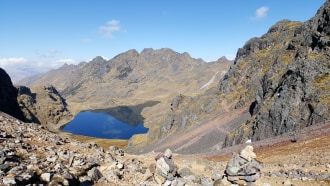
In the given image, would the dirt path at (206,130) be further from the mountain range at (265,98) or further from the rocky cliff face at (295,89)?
the rocky cliff face at (295,89)

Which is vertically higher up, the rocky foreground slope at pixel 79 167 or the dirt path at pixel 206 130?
the rocky foreground slope at pixel 79 167

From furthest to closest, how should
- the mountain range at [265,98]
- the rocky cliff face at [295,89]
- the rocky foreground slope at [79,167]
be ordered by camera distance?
the mountain range at [265,98]
the rocky cliff face at [295,89]
the rocky foreground slope at [79,167]

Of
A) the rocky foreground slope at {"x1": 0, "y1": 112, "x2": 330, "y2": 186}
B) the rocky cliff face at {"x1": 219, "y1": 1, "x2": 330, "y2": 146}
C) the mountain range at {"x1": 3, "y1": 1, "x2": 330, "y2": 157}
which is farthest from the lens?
the mountain range at {"x1": 3, "y1": 1, "x2": 330, "y2": 157}

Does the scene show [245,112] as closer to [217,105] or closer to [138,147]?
[217,105]

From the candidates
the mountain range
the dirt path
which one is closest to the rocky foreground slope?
the mountain range

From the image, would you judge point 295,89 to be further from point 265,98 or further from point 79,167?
point 79,167

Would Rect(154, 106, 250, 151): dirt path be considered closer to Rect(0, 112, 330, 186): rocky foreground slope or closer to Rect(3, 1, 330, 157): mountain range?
Rect(3, 1, 330, 157): mountain range

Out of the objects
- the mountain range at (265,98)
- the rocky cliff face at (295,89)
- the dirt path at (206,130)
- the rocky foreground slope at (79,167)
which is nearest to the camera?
the rocky foreground slope at (79,167)

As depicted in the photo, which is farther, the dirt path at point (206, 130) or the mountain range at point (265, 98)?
the dirt path at point (206, 130)

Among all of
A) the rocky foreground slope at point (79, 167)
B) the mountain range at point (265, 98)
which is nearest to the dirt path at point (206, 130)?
the mountain range at point (265, 98)

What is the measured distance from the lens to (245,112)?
394 feet

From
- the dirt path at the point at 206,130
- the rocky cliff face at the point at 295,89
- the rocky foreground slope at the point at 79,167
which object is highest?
the rocky cliff face at the point at 295,89

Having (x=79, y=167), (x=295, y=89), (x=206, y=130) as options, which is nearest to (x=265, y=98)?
(x=295, y=89)

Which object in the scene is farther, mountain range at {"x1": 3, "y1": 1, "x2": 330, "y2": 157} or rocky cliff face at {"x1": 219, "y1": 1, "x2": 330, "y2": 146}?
mountain range at {"x1": 3, "y1": 1, "x2": 330, "y2": 157}
